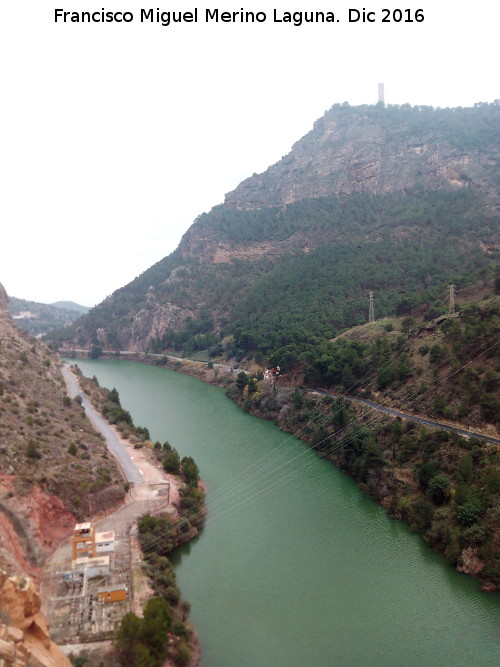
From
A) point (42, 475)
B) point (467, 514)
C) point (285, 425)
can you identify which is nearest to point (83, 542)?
point (42, 475)

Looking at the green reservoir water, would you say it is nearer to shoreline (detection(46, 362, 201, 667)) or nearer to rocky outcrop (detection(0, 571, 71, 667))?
shoreline (detection(46, 362, 201, 667))

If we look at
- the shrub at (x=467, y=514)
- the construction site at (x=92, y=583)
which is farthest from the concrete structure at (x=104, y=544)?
the shrub at (x=467, y=514)

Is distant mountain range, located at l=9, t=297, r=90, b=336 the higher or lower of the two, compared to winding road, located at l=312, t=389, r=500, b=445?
higher

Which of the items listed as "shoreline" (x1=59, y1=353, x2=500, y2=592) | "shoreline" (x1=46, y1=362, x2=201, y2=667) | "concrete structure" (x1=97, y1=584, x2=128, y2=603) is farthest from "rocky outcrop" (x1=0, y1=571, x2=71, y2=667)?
"shoreline" (x1=59, y1=353, x2=500, y2=592)

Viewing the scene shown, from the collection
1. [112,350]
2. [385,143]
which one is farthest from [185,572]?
[385,143]

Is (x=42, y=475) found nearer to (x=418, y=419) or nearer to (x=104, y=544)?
(x=104, y=544)

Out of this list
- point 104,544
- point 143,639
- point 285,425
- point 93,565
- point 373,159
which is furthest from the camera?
point 373,159

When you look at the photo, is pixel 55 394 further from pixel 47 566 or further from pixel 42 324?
pixel 42 324

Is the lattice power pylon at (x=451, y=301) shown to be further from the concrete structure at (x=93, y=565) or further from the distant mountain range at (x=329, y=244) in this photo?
the concrete structure at (x=93, y=565)
